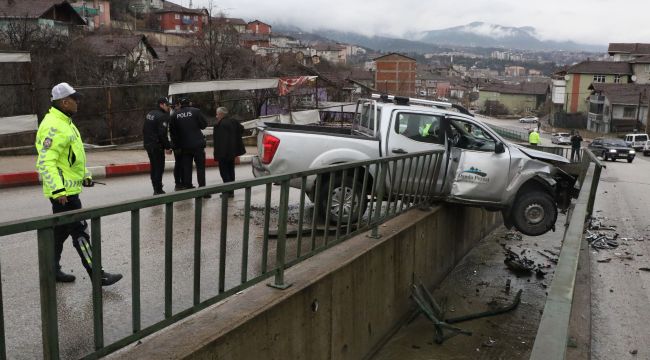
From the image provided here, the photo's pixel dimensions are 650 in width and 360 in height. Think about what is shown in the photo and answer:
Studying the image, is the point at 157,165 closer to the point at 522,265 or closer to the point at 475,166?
the point at 475,166

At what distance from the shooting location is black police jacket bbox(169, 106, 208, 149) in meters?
9.23

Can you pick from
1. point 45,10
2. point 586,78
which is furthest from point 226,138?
point 586,78

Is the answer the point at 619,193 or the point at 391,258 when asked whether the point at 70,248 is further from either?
the point at 619,193

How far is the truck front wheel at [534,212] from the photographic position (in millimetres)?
8492

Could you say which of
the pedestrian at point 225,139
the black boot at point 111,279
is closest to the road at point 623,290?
the black boot at point 111,279

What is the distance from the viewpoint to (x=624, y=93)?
7588 cm

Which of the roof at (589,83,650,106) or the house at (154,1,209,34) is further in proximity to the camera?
the house at (154,1,209,34)

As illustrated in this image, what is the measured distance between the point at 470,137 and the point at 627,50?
4539 inches

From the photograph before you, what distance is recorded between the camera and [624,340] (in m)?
6.02

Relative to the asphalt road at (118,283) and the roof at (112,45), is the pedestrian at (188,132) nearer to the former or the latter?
the asphalt road at (118,283)

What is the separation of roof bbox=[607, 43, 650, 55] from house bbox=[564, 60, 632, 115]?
13.4 m

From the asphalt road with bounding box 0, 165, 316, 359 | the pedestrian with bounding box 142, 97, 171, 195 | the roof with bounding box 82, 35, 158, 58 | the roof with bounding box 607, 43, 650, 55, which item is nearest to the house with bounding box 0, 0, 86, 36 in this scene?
the roof with bounding box 82, 35, 158, 58

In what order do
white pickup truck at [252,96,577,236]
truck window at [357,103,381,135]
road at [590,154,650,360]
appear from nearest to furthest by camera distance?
road at [590,154,650,360]
white pickup truck at [252,96,577,236]
truck window at [357,103,381,135]

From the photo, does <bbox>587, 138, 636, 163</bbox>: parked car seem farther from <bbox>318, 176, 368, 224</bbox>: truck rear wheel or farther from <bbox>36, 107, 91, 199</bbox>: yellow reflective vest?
<bbox>36, 107, 91, 199</bbox>: yellow reflective vest
